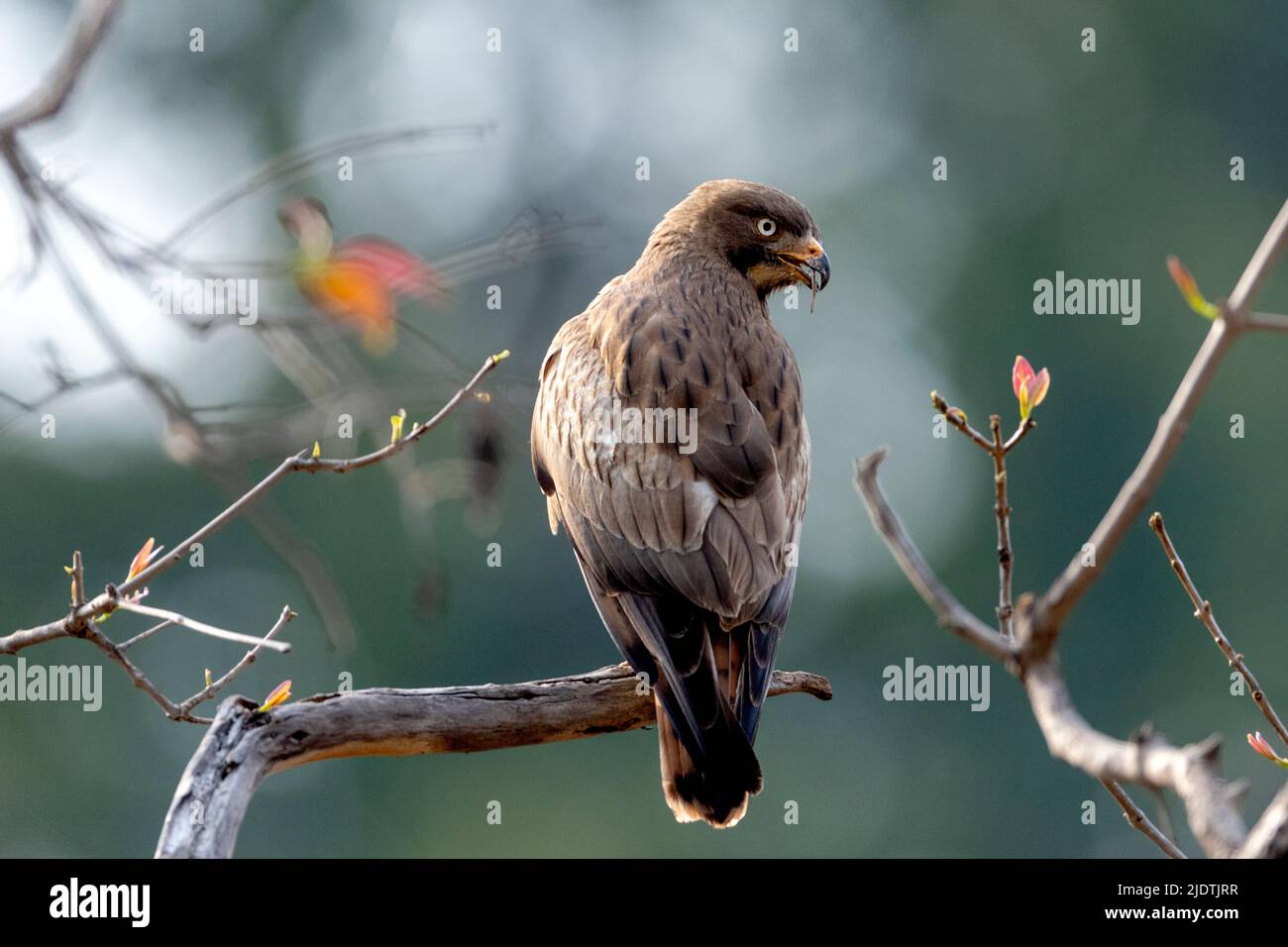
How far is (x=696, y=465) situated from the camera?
451 centimetres

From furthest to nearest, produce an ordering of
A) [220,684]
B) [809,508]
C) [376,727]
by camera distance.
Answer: [809,508] < [376,727] < [220,684]

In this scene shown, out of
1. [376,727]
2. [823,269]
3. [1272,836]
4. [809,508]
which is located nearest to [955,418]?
[1272,836]

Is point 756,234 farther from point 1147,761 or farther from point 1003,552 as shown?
point 1147,761

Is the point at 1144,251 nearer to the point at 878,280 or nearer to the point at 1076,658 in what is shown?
the point at 878,280

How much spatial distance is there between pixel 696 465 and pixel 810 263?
1043 mm

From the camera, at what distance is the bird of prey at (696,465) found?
4.12 m

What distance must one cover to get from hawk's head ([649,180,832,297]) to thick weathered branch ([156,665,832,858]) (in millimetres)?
1372

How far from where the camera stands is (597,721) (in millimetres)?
4277

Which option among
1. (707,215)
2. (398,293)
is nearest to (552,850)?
(707,215)

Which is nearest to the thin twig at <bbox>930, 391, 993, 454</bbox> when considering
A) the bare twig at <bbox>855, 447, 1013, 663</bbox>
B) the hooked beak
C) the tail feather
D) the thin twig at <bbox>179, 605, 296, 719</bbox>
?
the bare twig at <bbox>855, 447, 1013, 663</bbox>

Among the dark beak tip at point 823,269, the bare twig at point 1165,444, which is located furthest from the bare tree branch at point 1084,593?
the dark beak tip at point 823,269

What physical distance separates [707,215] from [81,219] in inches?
111

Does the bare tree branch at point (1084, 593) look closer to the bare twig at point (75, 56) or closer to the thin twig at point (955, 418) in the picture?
the thin twig at point (955, 418)

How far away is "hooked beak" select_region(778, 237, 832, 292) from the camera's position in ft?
17.0
